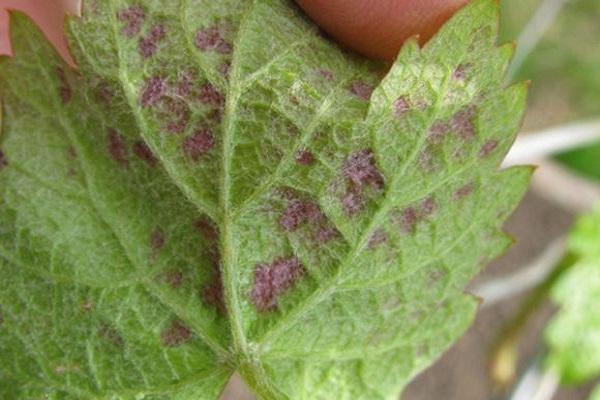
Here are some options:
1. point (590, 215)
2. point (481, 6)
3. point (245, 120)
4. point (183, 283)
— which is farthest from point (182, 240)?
point (590, 215)

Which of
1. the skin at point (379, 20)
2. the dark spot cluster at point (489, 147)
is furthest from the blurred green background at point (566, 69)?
the dark spot cluster at point (489, 147)

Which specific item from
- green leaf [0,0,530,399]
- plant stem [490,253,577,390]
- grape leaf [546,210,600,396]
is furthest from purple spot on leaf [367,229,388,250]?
plant stem [490,253,577,390]

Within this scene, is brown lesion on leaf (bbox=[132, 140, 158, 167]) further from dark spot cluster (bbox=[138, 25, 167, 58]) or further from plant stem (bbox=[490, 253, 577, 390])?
plant stem (bbox=[490, 253, 577, 390])

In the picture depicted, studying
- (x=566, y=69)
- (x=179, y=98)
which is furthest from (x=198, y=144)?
(x=566, y=69)

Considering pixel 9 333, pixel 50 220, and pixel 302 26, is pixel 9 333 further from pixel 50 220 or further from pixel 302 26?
pixel 302 26

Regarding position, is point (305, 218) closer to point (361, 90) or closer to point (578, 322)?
point (361, 90)
